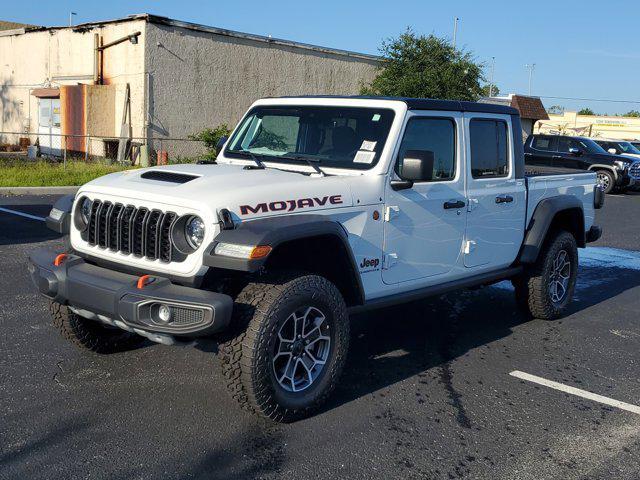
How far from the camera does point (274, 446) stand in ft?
13.1

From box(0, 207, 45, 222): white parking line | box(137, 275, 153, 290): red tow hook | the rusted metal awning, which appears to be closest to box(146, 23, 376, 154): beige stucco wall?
the rusted metal awning

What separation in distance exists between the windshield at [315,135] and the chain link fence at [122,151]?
1431 cm

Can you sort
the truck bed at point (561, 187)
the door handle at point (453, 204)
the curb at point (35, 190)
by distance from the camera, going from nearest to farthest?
the door handle at point (453, 204), the truck bed at point (561, 187), the curb at point (35, 190)

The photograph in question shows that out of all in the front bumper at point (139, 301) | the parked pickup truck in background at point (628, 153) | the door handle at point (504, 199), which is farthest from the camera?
the parked pickup truck in background at point (628, 153)

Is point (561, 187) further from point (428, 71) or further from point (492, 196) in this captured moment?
point (428, 71)

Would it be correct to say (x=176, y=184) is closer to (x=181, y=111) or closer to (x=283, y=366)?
(x=283, y=366)

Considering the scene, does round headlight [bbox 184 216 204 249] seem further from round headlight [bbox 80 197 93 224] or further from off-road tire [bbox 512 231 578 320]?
off-road tire [bbox 512 231 578 320]

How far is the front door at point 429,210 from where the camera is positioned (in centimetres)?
503

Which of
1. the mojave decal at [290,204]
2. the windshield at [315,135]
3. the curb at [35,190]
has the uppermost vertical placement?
the windshield at [315,135]

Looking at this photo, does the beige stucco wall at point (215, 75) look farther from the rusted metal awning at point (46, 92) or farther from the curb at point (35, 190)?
the curb at point (35, 190)

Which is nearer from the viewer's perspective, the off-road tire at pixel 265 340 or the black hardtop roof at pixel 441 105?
the off-road tire at pixel 265 340

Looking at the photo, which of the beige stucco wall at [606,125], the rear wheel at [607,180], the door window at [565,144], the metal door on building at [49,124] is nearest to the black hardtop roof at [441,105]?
the door window at [565,144]

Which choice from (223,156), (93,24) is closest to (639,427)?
(223,156)

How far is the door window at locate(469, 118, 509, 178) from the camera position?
592 centimetres
